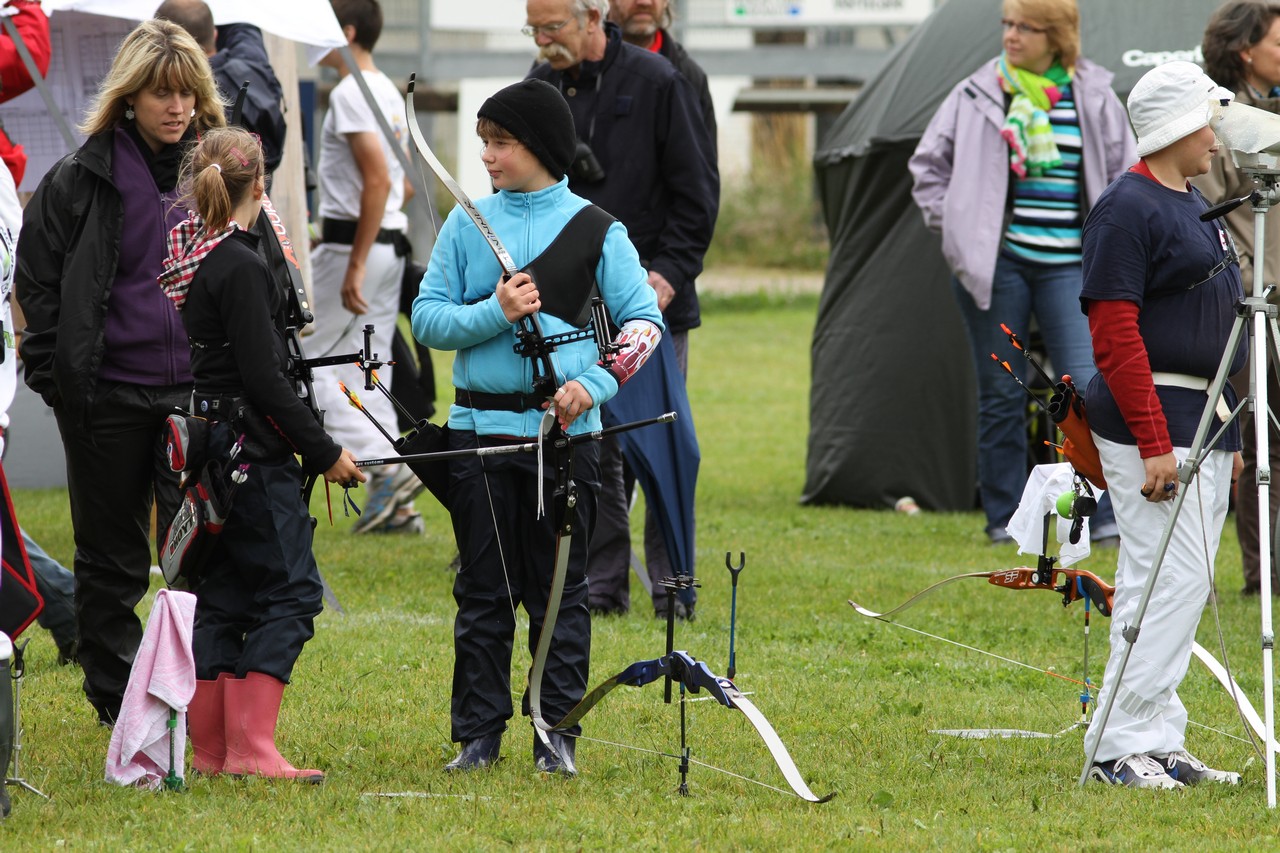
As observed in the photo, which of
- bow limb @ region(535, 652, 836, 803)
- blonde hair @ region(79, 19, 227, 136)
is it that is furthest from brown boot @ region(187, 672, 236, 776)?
blonde hair @ region(79, 19, 227, 136)

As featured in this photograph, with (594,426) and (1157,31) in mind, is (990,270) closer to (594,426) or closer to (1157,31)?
(1157,31)

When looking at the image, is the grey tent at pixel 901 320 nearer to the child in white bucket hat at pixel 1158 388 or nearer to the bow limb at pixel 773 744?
the child in white bucket hat at pixel 1158 388

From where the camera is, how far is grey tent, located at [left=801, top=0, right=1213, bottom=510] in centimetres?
929

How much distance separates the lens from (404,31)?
1934cm

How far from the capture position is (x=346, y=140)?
26.7 ft

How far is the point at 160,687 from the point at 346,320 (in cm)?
454

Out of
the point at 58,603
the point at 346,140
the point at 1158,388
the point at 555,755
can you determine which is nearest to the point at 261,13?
the point at 346,140

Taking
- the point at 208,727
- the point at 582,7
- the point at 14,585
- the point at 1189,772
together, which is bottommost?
the point at 1189,772

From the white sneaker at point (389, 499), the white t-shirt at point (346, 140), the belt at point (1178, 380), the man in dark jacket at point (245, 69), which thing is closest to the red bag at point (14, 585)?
the man in dark jacket at point (245, 69)

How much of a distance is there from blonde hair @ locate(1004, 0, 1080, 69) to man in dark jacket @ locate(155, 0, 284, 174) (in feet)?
10.5

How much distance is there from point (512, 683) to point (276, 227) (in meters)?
1.67

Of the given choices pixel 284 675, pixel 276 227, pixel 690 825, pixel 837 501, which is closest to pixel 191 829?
pixel 284 675

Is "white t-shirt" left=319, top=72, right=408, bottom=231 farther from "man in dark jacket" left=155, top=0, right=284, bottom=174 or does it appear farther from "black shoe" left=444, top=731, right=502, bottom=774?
"black shoe" left=444, top=731, right=502, bottom=774

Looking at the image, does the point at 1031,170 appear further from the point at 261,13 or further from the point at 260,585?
the point at 260,585
